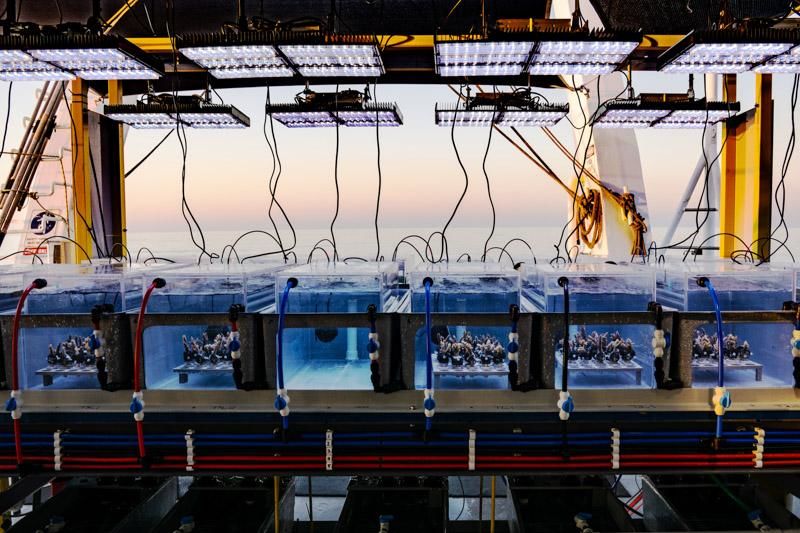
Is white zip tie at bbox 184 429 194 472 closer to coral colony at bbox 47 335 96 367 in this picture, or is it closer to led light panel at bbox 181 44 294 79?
coral colony at bbox 47 335 96 367

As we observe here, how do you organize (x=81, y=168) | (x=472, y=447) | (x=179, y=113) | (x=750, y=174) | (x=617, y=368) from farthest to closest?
(x=81, y=168), (x=750, y=174), (x=179, y=113), (x=617, y=368), (x=472, y=447)

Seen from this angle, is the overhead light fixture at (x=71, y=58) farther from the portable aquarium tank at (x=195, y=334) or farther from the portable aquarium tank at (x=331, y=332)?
the portable aquarium tank at (x=331, y=332)

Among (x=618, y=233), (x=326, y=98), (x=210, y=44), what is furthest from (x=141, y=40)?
(x=618, y=233)

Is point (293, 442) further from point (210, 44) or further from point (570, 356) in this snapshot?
point (210, 44)

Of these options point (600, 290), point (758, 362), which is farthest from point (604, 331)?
point (758, 362)

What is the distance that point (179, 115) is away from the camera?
9.03 ft

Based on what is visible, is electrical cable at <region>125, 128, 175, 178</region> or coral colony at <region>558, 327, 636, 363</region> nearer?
coral colony at <region>558, 327, 636, 363</region>

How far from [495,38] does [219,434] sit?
1836 millimetres

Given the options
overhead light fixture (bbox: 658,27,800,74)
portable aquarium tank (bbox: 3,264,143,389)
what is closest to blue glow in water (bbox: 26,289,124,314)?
portable aquarium tank (bbox: 3,264,143,389)

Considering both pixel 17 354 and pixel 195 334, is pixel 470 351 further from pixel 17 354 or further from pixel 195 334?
pixel 17 354

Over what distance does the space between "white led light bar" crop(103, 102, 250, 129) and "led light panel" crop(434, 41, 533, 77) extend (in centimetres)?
134

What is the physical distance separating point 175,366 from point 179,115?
5.13 feet

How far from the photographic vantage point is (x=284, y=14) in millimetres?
4918

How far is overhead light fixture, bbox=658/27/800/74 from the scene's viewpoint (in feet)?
5.87
